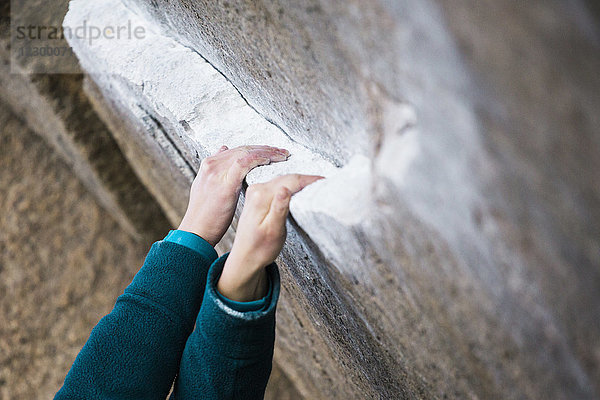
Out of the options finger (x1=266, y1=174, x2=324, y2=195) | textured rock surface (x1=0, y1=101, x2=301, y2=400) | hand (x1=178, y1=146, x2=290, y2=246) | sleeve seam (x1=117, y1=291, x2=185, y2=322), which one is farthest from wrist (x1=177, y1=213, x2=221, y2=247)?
textured rock surface (x1=0, y1=101, x2=301, y2=400)

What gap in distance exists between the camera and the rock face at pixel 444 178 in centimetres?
43

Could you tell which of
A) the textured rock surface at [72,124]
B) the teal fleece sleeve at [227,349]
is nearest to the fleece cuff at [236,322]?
the teal fleece sleeve at [227,349]

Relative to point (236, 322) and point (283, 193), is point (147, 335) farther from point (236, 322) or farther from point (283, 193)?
point (283, 193)

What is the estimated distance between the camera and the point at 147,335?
0.87 meters

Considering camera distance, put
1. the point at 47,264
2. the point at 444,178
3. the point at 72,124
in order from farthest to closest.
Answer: the point at 47,264 < the point at 72,124 < the point at 444,178

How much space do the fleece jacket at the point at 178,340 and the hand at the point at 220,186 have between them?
1.4 inches

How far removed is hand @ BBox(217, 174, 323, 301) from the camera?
0.72 m

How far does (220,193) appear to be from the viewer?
2.97 feet

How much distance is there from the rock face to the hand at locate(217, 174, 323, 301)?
29mm

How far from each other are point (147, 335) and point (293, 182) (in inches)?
13.9

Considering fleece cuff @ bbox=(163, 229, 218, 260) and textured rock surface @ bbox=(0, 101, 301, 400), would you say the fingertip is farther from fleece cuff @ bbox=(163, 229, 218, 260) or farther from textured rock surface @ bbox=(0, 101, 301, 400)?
textured rock surface @ bbox=(0, 101, 301, 400)

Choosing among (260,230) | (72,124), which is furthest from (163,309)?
(72,124)

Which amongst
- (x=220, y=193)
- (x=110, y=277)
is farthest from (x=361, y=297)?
(x=110, y=277)

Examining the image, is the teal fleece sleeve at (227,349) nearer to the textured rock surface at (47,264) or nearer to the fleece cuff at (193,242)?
the fleece cuff at (193,242)
